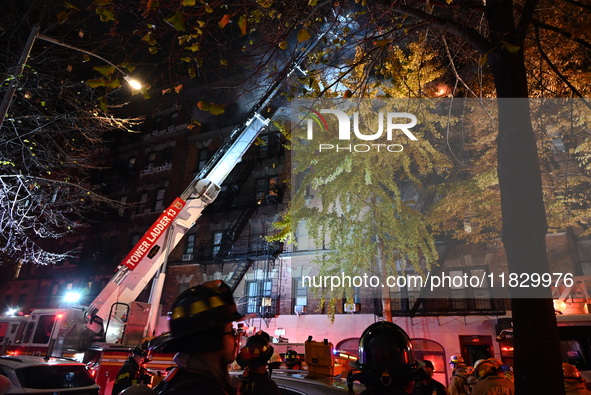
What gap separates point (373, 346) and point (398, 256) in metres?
13.1

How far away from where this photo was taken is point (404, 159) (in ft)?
45.6

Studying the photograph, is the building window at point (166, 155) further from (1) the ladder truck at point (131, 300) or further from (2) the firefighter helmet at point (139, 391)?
(2) the firefighter helmet at point (139, 391)

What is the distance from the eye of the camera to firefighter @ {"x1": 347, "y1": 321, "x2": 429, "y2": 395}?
2.54 m

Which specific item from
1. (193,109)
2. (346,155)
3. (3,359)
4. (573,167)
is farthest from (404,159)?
(193,109)

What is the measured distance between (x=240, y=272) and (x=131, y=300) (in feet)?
29.9

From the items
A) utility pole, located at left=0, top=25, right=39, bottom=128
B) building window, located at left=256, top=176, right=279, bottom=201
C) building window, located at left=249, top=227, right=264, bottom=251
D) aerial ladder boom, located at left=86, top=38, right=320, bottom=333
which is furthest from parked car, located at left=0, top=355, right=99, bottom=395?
building window, located at left=256, top=176, right=279, bottom=201

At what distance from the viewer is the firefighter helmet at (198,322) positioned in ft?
6.12

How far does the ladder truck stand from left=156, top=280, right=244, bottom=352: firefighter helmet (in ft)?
31.4

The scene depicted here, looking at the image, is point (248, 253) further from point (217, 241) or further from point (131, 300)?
point (131, 300)

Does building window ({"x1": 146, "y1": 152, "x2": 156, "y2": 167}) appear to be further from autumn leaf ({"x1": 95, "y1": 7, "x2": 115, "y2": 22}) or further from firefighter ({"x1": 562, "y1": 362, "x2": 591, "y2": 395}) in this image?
firefighter ({"x1": 562, "y1": 362, "x2": 591, "y2": 395})

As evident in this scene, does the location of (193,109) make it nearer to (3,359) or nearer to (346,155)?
(346,155)

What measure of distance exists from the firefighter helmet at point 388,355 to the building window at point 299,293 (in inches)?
707

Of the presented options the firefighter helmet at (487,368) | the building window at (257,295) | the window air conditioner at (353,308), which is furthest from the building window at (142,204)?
the firefighter helmet at (487,368)

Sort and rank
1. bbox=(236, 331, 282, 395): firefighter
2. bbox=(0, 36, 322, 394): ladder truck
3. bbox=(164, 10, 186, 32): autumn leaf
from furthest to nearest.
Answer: bbox=(0, 36, 322, 394): ladder truck → bbox=(164, 10, 186, 32): autumn leaf → bbox=(236, 331, 282, 395): firefighter
